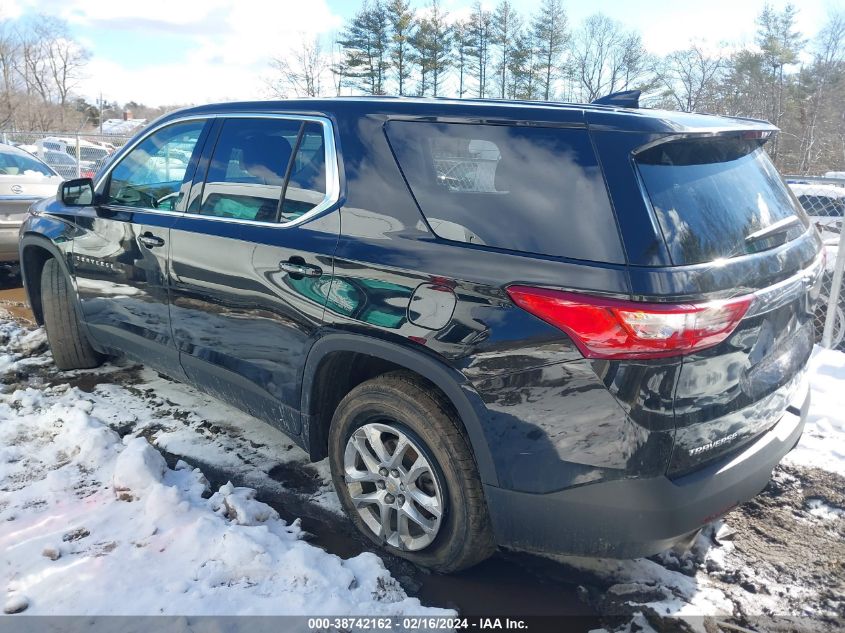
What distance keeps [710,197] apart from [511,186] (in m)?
0.67

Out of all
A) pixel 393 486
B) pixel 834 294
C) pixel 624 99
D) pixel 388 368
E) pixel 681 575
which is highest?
pixel 624 99

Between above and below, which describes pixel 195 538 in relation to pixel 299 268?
below

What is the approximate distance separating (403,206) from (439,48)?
39.1m

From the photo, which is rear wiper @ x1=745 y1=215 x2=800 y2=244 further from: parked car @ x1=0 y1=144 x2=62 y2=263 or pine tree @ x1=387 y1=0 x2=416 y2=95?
pine tree @ x1=387 y1=0 x2=416 y2=95

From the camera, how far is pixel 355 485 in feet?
9.16

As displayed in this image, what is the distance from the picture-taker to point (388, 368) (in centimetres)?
276

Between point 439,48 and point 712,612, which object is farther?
point 439,48

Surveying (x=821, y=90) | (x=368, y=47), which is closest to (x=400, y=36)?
(x=368, y=47)

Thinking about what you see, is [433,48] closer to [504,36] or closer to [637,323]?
[504,36]

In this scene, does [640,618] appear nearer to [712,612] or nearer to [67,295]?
[712,612]

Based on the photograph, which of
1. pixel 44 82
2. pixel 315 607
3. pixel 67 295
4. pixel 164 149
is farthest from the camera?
pixel 44 82

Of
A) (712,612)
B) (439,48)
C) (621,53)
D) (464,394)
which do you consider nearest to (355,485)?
(464,394)

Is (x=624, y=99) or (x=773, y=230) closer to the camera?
(x=773, y=230)

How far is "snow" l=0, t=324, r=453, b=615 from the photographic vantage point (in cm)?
238
